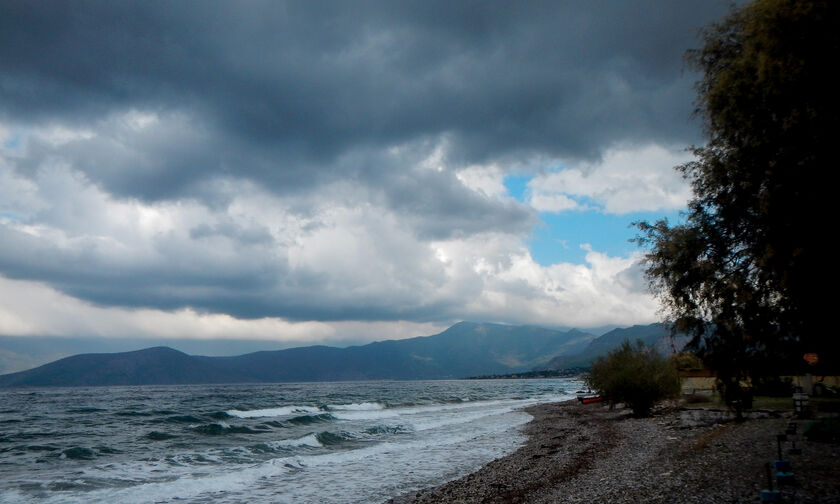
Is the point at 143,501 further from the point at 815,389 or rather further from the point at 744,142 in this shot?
the point at 815,389

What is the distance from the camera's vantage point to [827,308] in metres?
10.0

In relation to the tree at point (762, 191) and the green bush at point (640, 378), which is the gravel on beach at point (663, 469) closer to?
the tree at point (762, 191)

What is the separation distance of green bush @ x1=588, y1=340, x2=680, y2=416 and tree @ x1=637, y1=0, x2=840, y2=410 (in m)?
22.3

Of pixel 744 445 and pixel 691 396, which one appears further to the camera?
pixel 691 396

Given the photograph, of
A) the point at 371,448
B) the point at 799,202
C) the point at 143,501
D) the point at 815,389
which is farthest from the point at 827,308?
the point at 815,389

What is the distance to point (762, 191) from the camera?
1002cm

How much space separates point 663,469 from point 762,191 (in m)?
9.03

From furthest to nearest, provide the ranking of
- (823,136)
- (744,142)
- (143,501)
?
(143,501) < (744,142) < (823,136)

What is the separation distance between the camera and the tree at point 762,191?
8.54 m

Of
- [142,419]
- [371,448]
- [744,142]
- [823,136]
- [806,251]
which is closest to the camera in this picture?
[823,136]

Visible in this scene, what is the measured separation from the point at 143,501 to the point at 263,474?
529 centimetres

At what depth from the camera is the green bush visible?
35125mm

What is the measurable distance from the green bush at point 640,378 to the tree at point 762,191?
73.3 feet

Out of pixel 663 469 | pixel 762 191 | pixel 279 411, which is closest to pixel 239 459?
pixel 663 469
